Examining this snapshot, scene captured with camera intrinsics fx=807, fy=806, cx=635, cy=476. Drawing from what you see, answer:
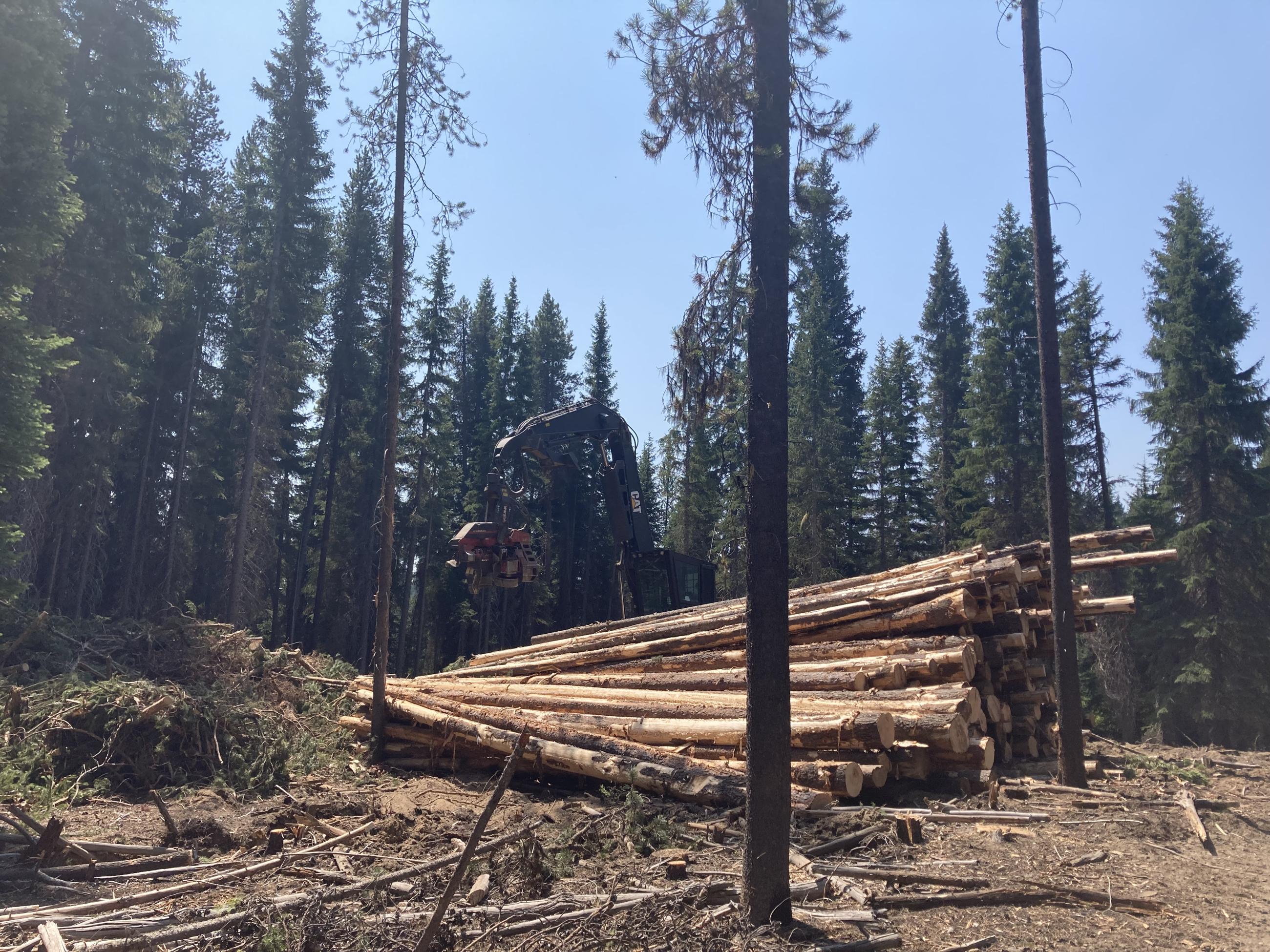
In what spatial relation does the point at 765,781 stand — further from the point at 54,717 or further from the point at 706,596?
the point at 706,596

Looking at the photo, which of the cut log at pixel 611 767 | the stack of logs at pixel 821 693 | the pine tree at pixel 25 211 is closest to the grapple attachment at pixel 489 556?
the stack of logs at pixel 821 693

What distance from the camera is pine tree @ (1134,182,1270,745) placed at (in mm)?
23062

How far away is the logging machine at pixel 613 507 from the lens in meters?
15.7

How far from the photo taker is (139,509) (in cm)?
2606

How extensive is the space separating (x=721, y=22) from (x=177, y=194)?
99.4 ft

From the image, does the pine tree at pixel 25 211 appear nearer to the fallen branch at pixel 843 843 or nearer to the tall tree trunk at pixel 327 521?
the fallen branch at pixel 843 843

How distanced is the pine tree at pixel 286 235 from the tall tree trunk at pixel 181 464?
191 cm

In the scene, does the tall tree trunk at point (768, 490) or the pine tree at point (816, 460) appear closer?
the tall tree trunk at point (768, 490)

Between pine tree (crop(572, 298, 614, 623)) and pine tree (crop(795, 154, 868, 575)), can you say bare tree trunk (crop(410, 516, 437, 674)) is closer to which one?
pine tree (crop(572, 298, 614, 623))

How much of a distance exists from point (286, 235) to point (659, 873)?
26.4 m

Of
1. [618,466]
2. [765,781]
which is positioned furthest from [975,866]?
[618,466]

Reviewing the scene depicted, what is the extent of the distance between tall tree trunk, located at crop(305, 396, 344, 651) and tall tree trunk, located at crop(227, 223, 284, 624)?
4.12m

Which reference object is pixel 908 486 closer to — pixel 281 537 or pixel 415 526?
pixel 415 526

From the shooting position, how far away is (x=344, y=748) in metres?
12.6
